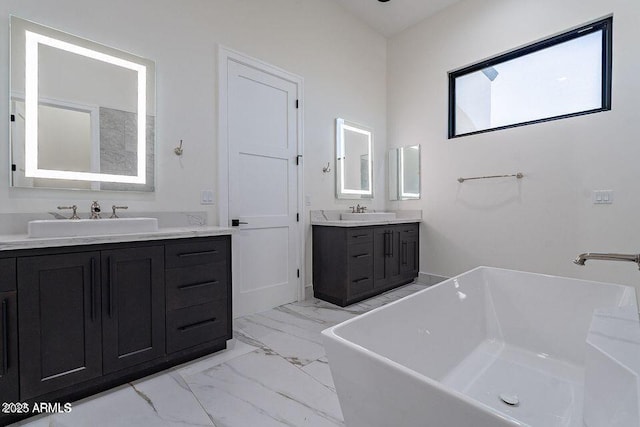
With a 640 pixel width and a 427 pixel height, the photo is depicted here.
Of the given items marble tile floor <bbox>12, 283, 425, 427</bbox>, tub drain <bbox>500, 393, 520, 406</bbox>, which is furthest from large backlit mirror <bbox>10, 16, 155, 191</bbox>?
tub drain <bbox>500, 393, 520, 406</bbox>

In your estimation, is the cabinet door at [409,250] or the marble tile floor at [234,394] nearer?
the marble tile floor at [234,394]

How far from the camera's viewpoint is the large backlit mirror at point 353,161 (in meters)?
3.65

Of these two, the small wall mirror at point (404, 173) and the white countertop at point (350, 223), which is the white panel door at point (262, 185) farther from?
the small wall mirror at point (404, 173)

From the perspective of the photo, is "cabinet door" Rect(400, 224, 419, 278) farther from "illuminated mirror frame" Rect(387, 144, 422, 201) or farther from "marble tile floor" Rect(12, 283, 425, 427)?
"marble tile floor" Rect(12, 283, 425, 427)

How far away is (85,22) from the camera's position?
6.41ft

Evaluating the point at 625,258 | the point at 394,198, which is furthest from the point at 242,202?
the point at 625,258

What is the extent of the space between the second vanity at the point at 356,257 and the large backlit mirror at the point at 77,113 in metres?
1.74

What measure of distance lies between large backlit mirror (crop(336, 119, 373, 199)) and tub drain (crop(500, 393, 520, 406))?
254 cm

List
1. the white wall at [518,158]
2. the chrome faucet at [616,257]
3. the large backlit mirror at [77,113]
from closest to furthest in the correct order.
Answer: the chrome faucet at [616,257] → the large backlit mirror at [77,113] → the white wall at [518,158]

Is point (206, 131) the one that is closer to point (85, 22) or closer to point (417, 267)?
point (85, 22)

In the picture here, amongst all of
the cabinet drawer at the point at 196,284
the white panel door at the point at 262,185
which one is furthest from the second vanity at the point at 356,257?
the cabinet drawer at the point at 196,284

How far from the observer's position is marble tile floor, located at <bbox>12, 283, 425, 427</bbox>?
1424 mm

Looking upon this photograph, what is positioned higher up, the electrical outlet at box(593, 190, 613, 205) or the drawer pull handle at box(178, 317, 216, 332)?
the electrical outlet at box(593, 190, 613, 205)

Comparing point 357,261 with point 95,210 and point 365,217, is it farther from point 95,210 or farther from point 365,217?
point 95,210
